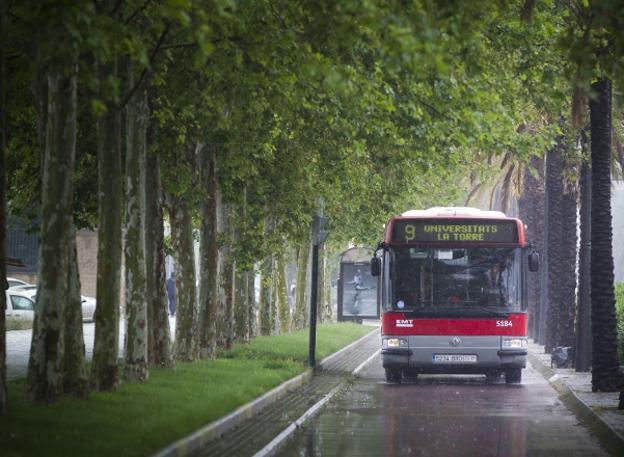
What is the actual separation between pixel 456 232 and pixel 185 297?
16.9 ft

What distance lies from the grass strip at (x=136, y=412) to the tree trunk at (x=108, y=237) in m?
0.62

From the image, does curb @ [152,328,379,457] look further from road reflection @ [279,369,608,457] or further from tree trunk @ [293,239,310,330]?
tree trunk @ [293,239,310,330]

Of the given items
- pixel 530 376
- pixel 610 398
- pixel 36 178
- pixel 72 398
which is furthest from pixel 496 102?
pixel 36 178

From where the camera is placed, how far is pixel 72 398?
52.2 feet

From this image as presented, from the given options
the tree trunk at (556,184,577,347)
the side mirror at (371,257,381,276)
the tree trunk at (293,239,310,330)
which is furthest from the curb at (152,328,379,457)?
the tree trunk at (293,239,310,330)

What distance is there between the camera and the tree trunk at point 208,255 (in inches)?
1042

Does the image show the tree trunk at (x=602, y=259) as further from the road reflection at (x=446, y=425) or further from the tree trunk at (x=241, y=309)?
the tree trunk at (x=241, y=309)

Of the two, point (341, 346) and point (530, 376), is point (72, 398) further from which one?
point (341, 346)

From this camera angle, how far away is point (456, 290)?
79.7ft

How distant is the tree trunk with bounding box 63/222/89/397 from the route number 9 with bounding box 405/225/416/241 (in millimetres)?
9281

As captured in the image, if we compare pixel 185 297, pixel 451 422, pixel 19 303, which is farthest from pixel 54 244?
pixel 19 303

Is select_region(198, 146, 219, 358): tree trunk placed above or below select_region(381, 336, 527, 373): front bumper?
above

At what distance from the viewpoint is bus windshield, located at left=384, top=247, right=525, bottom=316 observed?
79.4 ft

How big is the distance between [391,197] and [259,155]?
1046 cm
